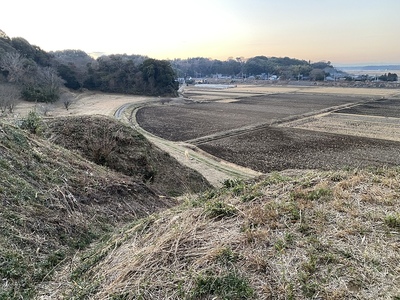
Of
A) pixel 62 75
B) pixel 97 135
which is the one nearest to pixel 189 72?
pixel 62 75

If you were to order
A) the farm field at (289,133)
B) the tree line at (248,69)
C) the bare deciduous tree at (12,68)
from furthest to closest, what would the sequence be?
the tree line at (248,69) < the bare deciduous tree at (12,68) < the farm field at (289,133)

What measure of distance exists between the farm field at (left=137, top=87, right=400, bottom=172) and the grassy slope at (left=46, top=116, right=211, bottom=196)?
7538mm

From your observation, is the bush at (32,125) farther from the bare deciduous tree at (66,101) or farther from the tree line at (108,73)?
the tree line at (108,73)

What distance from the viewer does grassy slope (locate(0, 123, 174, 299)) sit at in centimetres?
414

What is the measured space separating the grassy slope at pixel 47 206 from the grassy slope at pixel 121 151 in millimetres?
3139

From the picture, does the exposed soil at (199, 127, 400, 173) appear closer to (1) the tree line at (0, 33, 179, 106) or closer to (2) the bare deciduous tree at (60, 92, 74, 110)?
(2) the bare deciduous tree at (60, 92, 74, 110)

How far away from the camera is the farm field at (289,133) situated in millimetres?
21188

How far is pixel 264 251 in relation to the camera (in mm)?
3469

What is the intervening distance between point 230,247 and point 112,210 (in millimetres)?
3719

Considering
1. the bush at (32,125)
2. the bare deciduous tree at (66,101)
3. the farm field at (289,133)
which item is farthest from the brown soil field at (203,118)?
the bush at (32,125)

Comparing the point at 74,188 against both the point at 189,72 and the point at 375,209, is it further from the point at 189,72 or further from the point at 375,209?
the point at 189,72

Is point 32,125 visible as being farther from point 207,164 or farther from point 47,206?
point 207,164

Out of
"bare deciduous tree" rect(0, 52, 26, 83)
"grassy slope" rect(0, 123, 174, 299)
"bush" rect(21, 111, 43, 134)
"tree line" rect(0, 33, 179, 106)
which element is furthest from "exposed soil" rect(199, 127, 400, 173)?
"tree line" rect(0, 33, 179, 106)

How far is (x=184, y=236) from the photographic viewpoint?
12.8 feet
